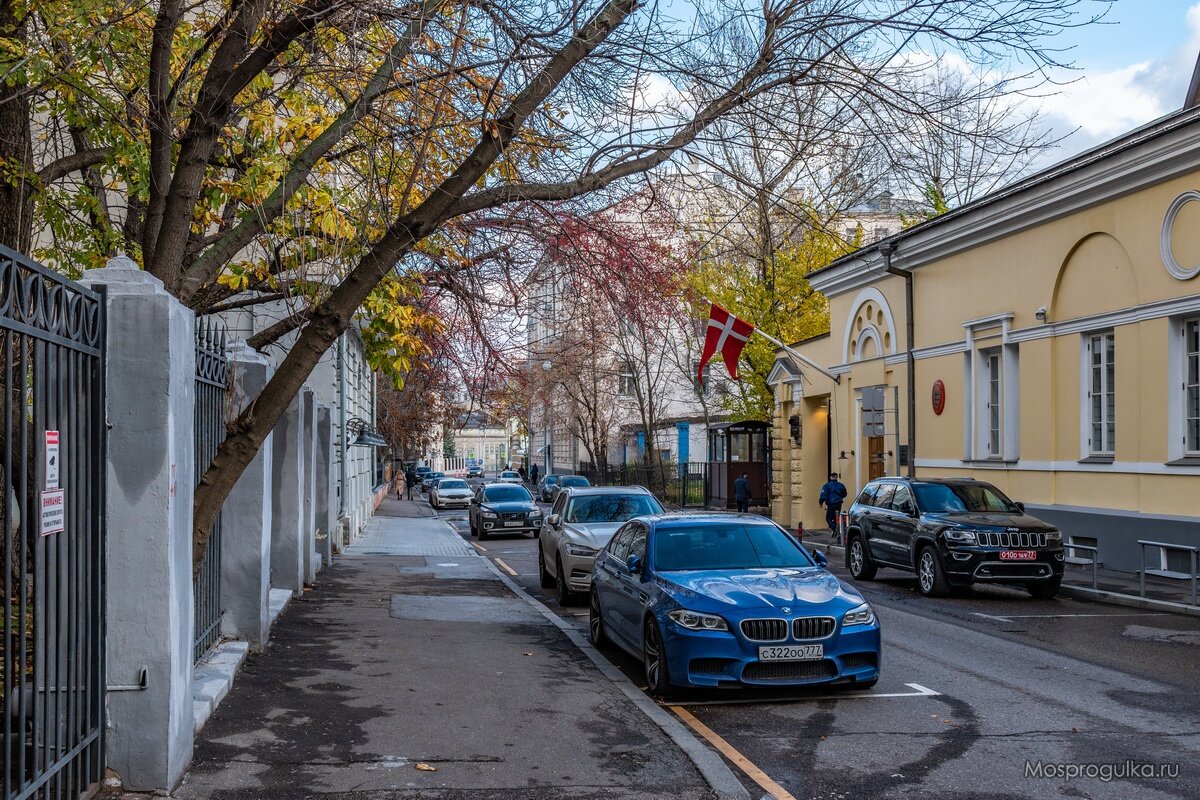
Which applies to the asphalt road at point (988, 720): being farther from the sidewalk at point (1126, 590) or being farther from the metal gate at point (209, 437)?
the metal gate at point (209, 437)

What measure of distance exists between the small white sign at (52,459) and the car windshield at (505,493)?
28642 mm

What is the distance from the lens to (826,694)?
9.38 metres

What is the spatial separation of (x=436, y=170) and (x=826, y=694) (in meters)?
6.26

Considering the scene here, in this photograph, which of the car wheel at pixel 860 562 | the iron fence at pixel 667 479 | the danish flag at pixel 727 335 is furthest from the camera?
the iron fence at pixel 667 479

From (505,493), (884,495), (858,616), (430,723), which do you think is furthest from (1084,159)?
(505,493)

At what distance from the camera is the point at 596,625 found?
39.3ft

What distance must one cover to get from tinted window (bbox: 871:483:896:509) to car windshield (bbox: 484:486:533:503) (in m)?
16.0

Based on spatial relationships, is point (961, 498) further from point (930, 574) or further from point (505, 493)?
point (505, 493)

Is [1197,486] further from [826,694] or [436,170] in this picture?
[436,170]

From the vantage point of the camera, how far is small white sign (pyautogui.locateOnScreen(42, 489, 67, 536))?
489 centimetres

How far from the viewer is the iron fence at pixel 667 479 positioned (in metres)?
48.8

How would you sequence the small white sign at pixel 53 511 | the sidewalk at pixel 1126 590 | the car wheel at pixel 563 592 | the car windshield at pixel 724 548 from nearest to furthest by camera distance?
1. the small white sign at pixel 53 511
2. the car windshield at pixel 724 548
3. the sidewalk at pixel 1126 590
4. the car wheel at pixel 563 592

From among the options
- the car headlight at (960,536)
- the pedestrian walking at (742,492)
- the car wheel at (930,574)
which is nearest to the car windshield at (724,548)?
the car headlight at (960,536)

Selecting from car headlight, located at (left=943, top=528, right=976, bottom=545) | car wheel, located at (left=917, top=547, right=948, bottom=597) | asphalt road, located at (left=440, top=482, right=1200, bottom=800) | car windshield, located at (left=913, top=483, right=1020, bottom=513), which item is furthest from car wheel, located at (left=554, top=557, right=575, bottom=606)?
car windshield, located at (left=913, top=483, right=1020, bottom=513)
